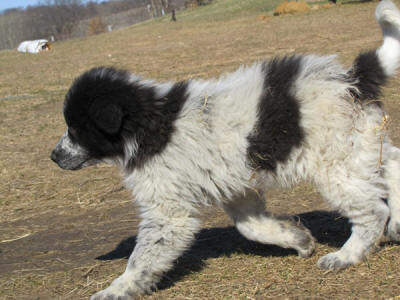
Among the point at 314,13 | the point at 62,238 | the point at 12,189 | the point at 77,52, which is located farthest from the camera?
the point at 314,13

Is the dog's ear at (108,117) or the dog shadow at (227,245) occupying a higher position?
the dog's ear at (108,117)

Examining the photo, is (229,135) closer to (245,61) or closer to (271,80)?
(271,80)

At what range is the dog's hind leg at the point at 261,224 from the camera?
475cm

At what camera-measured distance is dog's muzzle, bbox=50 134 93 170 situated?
472 centimetres

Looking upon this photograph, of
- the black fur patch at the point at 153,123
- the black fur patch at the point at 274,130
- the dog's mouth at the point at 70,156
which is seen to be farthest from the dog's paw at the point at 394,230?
the dog's mouth at the point at 70,156

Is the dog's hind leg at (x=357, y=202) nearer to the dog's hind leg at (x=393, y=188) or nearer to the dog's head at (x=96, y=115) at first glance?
the dog's hind leg at (x=393, y=188)

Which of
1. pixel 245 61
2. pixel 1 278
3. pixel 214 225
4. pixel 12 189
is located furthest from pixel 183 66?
pixel 1 278

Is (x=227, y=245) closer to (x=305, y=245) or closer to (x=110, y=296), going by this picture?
(x=305, y=245)

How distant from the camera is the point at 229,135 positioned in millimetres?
4270

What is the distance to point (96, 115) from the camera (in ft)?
14.5

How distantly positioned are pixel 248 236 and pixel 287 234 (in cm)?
33

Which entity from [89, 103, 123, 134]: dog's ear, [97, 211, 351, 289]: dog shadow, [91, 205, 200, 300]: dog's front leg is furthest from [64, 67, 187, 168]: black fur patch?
[97, 211, 351, 289]: dog shadow

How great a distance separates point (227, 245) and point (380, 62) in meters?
2.13

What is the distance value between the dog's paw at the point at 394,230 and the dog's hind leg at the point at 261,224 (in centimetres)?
62
